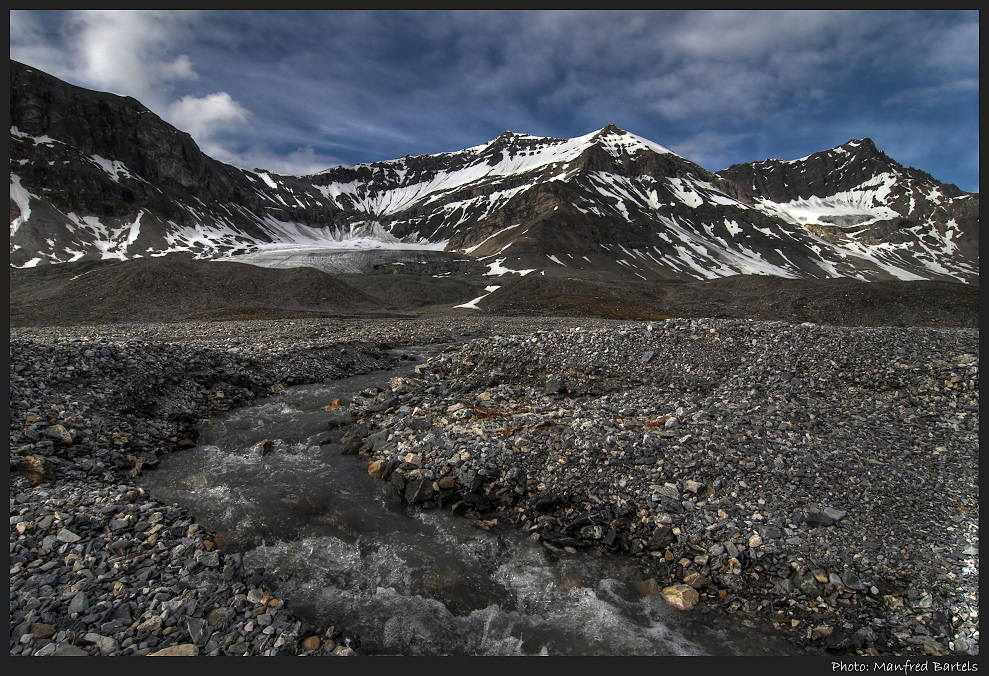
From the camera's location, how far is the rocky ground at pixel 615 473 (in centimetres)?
689

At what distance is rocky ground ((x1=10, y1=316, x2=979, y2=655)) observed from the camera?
689 centimetres

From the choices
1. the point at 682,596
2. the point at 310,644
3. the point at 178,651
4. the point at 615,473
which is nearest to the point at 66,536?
the point at 178,651

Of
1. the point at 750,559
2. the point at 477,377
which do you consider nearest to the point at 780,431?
the point at 750,559

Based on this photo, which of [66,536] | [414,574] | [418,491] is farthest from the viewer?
[418,491]

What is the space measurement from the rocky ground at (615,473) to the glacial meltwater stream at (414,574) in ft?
1.63

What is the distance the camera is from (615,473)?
34.5ft

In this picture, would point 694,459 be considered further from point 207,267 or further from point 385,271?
point 385,271

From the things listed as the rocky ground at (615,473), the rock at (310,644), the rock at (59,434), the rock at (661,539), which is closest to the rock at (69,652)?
the rocky ground at (615,473)

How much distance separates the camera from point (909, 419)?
473 inches

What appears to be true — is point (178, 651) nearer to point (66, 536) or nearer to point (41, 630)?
point (41, 630)

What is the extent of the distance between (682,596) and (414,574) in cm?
485

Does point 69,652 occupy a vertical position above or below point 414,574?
above

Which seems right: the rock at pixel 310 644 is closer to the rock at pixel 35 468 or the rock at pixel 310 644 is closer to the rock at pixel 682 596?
the rock at pixel 682 596

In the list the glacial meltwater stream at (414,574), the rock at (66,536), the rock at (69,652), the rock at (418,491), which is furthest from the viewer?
the rock at (418,491)
